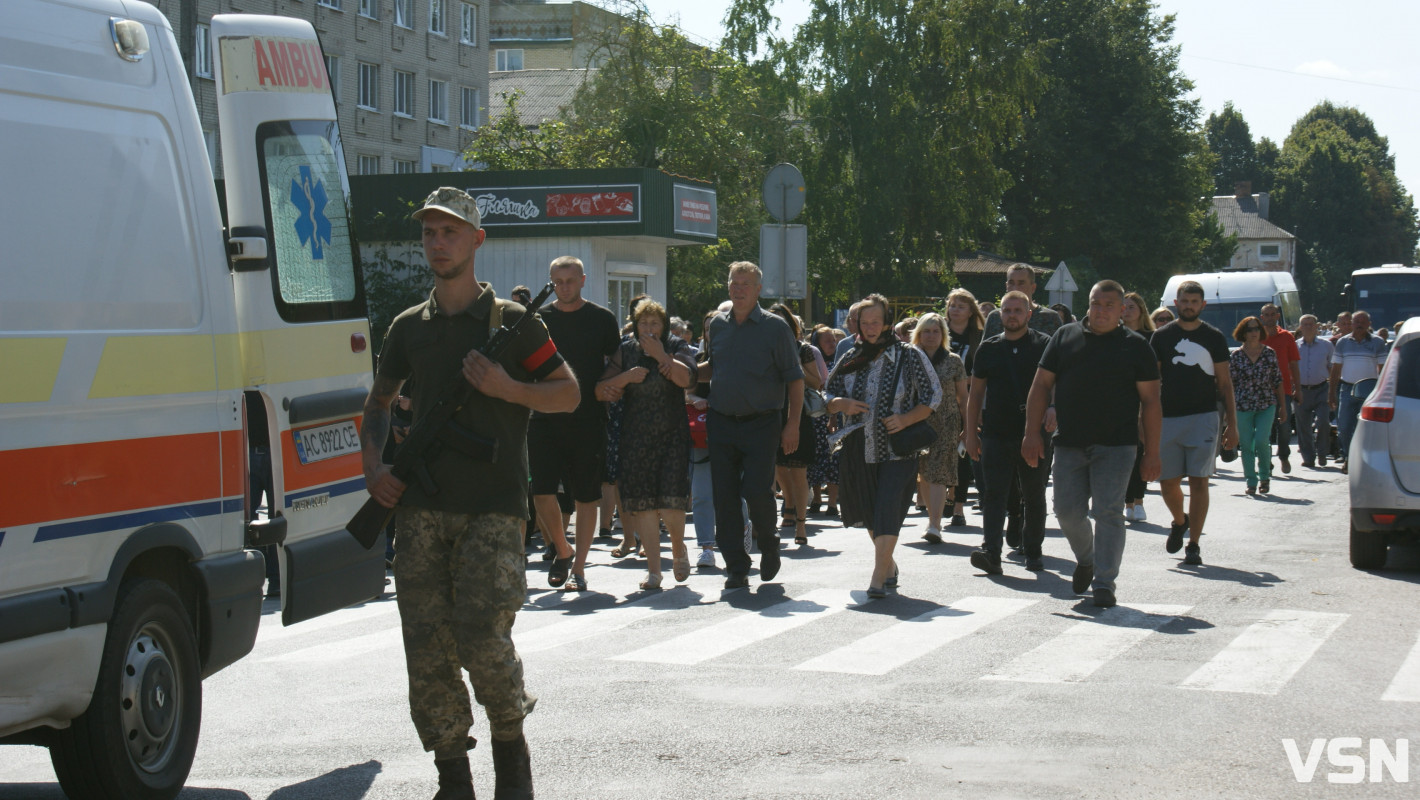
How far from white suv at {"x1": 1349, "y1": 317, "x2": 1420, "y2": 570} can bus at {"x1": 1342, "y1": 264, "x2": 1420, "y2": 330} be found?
69.3 feet

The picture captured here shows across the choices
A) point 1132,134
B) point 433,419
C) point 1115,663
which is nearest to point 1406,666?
point 1115,663

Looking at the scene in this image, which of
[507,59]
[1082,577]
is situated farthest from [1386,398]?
[507,59]

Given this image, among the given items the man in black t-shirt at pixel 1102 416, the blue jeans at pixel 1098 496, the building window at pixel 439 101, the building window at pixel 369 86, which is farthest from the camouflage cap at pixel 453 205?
the building window at pixel 439 101

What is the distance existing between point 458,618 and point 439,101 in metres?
51.8

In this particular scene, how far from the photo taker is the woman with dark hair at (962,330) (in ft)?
41.2

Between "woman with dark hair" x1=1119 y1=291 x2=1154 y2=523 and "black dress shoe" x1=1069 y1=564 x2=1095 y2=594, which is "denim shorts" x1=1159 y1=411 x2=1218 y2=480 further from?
"black dress shoe" x1=1069 y1=564 x2=1095 y2=594

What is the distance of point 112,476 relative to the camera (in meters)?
4.78

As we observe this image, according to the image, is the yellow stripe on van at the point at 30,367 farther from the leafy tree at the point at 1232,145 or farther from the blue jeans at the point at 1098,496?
the leafy tree at the point at 1232,145

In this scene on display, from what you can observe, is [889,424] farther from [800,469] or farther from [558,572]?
[800,469]

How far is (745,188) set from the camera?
143 feet

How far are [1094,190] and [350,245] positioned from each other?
5242 cm

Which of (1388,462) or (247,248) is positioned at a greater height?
(247,248)

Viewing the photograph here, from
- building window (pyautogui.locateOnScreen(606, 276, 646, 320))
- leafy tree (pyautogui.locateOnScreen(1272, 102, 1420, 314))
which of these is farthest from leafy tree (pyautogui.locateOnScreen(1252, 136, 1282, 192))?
building window (pyautogui.locateOnScreen(606, 276, 646, 320))

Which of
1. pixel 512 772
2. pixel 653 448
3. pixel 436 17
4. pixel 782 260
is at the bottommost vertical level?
pixel 512 772
